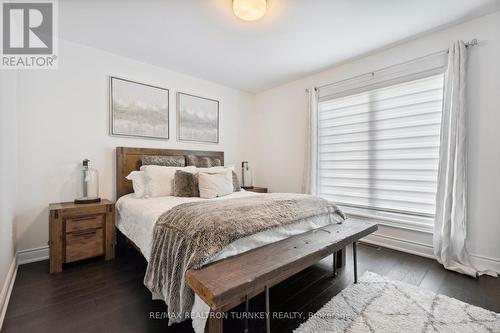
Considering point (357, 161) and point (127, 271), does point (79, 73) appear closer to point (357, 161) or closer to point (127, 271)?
point (127, 271)

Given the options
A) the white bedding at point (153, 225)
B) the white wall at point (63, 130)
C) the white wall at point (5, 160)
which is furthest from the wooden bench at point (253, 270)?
the white wall at point (63, 130)

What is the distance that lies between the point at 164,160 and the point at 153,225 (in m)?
1.50

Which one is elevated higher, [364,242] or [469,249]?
[469,249]

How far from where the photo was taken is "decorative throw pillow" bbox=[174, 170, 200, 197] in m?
2.65

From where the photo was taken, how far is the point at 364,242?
9.93ft

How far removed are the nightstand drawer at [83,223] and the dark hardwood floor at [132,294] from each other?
0.39 meters

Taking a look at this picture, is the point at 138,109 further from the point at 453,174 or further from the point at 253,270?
the point at 453,174

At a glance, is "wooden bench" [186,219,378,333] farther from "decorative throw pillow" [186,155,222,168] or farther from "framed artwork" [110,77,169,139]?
"framed artwork" [110,77,169,139]

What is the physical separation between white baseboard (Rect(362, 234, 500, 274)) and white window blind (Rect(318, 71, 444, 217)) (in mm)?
358

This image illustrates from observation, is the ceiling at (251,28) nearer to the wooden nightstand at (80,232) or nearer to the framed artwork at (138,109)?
the framed artwork at (138,109)

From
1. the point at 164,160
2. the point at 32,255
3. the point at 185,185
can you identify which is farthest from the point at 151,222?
the point at 32,255

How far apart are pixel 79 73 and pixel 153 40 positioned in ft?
3.22

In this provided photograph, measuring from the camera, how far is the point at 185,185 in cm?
269

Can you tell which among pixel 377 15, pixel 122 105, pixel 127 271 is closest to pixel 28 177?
pixel 122 105
